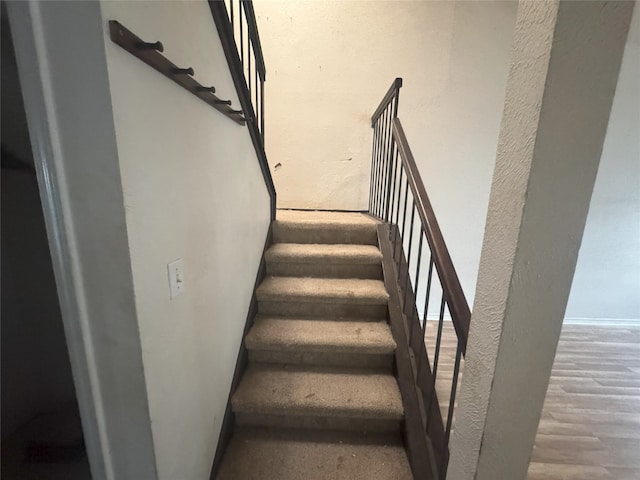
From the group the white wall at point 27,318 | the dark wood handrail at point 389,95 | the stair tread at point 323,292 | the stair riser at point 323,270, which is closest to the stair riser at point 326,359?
the stair tread at point 323,292

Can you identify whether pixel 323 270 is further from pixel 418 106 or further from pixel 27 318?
pixel 418 106

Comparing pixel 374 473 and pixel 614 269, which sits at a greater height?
pixel 614 269

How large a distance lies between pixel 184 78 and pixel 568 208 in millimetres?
1038

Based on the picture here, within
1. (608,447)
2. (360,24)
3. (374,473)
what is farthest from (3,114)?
(608,447)

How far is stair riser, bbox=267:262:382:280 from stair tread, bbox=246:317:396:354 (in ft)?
1.19

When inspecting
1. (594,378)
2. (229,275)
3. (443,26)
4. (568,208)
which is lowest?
(594,378)

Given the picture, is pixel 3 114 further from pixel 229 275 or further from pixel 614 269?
pixel 614 269

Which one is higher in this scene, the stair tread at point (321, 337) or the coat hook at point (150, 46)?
the coat hook at point (150, 46)

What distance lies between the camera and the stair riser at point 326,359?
5.13 feet

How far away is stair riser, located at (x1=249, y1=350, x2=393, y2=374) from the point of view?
156 cm

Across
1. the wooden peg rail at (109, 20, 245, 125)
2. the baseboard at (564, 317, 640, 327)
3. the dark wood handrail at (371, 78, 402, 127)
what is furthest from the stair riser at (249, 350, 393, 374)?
the baseboard at (564, 317, 640, 327)

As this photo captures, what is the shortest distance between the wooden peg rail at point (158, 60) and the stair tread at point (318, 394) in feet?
4.29

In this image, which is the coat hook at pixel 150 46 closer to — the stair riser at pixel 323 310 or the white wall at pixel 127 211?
the white wall at pixel 127 211

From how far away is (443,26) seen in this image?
105 inches
